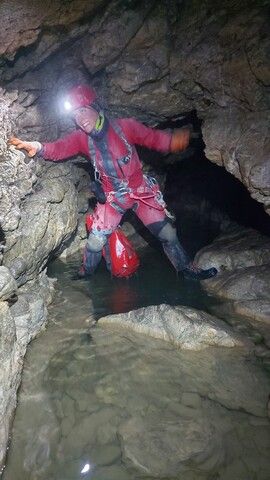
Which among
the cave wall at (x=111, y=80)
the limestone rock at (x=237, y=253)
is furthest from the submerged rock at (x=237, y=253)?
the cave wall at (x=111, y=80)

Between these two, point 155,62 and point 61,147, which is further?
point 61,147

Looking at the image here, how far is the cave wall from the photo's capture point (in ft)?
12.8

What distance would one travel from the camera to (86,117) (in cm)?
470

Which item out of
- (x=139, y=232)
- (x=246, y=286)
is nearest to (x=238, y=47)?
(x=246, y=286)

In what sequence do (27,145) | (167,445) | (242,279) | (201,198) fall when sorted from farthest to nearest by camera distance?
(201,198)
(242,279)
(27,145)
(167,445)

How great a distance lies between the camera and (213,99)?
15.7 feet

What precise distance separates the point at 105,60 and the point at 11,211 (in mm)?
2336

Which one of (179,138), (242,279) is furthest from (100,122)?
(242,279)

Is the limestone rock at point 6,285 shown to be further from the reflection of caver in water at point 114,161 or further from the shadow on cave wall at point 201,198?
the shadow on cave wall at point 201,198

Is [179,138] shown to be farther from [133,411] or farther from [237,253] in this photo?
[133,411]

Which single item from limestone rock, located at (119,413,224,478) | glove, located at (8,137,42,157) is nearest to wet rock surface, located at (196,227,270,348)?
limestone rock, located at (119,413,224,478)

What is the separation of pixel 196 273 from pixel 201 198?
160 inches

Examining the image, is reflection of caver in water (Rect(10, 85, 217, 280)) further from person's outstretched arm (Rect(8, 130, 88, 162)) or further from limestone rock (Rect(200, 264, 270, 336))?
limestone rock (Rect(200, 264, 270, 336))

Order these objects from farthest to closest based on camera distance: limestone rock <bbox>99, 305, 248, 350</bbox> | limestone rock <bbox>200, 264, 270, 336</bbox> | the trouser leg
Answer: the trouser leg
limestone rock <bbox>200, 264, 270, 336</bbox>
limestone rock <bbox>99, 305, 248, 350</bbox>
